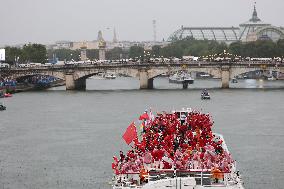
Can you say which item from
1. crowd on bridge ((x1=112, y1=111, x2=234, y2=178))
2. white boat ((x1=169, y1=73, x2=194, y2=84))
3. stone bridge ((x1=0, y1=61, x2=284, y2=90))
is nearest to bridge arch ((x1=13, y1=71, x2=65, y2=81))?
stone bridge ((x1=0, y1=61, x2=284, y2=90))

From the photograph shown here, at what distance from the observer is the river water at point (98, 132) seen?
118 feet

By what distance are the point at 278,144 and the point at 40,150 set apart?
15.1 meters

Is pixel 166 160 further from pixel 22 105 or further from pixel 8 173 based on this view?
pixel 22 105

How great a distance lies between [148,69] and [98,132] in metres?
45.4

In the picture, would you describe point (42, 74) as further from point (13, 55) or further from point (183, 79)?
point (13, 55)

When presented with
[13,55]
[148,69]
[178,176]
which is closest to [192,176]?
[178,176]

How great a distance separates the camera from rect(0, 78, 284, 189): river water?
118 feet

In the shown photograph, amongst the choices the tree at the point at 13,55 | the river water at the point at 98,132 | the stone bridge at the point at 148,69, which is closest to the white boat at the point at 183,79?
the stone bridge at the point at 148,69

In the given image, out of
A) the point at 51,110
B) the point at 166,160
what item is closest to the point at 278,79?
the point at 51,110

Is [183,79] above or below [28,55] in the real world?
below

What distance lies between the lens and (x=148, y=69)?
96312 mm

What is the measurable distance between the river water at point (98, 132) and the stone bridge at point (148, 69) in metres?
6.76

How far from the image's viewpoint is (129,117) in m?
60.1

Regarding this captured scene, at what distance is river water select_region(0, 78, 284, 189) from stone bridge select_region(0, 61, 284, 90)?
6.76 m
